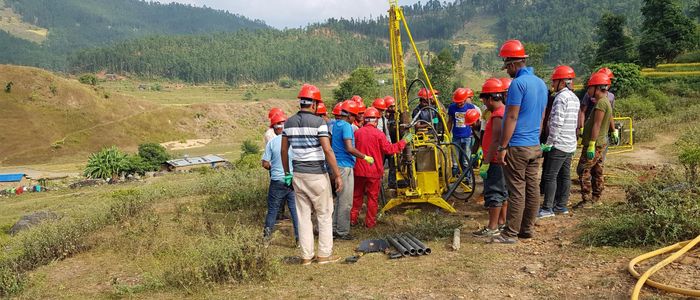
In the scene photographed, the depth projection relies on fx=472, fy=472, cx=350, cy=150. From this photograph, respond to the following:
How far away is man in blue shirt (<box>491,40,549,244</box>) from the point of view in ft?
15.6

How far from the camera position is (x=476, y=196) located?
308 inches

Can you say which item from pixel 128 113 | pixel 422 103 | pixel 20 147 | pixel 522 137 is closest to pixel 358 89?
pixel 128 113

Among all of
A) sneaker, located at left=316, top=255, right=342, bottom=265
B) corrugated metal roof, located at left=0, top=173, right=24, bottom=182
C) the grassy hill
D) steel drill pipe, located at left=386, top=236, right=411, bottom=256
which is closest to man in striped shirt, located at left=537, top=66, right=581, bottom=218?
steel drill pipe, located at left=386, top=236, right=411, bottom=256

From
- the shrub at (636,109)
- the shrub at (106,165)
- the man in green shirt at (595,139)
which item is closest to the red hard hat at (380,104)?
the man in green shirt at (595,139)

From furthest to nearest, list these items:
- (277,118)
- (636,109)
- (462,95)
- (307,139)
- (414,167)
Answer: (636,109), (462,95), (414,167), (277,118), (307,139)

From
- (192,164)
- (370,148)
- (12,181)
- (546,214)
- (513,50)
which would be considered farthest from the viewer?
(192,164)

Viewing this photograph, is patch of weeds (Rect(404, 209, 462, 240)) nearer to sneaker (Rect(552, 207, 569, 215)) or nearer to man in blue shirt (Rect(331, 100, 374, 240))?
man in blue shirt (Rect(331, 100, 374, 240))

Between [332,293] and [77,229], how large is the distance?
193 inches

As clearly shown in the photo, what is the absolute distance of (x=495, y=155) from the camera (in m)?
5.17

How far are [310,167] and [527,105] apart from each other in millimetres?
2327

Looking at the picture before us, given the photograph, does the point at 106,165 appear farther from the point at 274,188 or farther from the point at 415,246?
the point at 415,246

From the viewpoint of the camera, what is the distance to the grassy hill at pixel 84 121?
50219 millimetres

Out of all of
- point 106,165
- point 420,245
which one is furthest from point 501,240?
point 106,165

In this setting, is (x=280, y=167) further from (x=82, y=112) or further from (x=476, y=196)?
(x=82, y=112)
